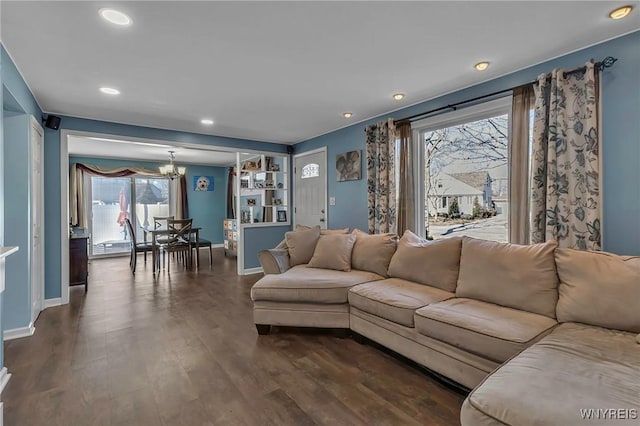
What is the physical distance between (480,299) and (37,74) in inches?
161

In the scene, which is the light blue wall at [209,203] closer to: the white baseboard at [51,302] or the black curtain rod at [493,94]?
the white baseboard at [51,302]

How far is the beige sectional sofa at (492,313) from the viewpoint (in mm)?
1197

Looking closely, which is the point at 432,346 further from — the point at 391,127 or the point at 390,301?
the point at 391,127

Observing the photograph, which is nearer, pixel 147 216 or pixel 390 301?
pixel 390 301

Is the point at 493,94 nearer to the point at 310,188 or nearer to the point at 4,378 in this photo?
the point at 310,188

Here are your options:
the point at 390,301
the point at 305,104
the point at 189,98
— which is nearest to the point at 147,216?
the point at 189,98

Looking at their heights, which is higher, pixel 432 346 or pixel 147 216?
pixel 147 216

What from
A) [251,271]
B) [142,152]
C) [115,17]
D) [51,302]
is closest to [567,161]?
[115,17]

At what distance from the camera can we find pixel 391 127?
3.77m

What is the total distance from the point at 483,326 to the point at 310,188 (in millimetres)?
3909

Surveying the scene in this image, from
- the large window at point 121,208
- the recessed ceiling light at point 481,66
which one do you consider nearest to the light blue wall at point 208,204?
the large window at point 121,208

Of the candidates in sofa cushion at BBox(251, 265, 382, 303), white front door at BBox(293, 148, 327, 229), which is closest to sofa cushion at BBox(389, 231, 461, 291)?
sofa cushion at BBox(251, 265, 382, 303)

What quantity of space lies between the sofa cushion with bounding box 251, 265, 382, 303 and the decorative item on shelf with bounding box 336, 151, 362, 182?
1845 mm

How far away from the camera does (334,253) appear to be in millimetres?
3340
